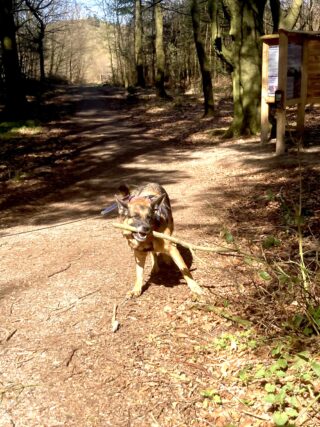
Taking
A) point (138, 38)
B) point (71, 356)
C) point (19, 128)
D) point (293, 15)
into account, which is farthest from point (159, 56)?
point (71, 356)

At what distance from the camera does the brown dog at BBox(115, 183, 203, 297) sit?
155 inches

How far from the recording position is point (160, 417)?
3.06 metres

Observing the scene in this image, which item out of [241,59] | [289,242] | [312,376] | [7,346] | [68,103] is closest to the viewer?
[312,376]

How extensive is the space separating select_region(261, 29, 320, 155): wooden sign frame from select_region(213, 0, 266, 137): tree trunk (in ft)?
7.05

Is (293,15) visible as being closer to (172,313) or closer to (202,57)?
(202,57)

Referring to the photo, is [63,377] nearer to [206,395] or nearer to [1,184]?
[206,395]

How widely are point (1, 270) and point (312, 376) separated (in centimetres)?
398

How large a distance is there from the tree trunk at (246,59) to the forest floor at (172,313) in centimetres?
292

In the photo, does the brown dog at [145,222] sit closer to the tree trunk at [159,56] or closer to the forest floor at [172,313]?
the forest floor at [172,313]

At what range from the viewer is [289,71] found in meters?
9.66

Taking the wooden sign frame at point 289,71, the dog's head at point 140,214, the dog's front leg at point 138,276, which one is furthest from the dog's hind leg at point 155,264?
the wooden sign frame at point 289,71

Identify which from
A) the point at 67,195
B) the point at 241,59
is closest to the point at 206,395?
the point at 67,195

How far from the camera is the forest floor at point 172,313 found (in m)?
3.12

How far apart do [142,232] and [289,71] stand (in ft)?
23.5
